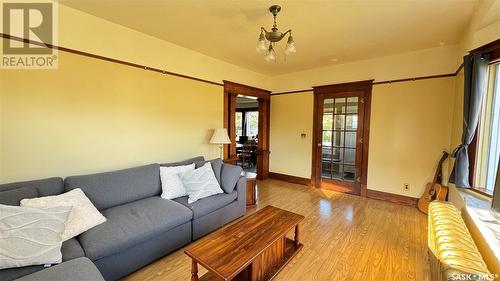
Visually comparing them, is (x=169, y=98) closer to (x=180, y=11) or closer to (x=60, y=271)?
(x=180, y=11)

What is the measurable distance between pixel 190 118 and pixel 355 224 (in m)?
2.91

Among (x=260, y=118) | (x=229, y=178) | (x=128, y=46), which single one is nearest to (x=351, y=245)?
(x=229, y=178)

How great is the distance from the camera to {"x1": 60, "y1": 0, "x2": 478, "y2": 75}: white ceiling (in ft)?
6.84

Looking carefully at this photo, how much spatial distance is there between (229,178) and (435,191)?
310cm

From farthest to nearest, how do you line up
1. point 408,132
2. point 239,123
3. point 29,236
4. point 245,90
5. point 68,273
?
point 239,123, point 245,90, point 408,132, point 29,236, point 68,273

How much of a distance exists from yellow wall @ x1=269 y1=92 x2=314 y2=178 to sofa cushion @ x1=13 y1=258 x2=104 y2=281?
400 centimetres

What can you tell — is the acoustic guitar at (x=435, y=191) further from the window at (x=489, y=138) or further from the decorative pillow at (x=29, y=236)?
the decorative pillow at (x=29, y=236)

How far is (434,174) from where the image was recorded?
128 inches

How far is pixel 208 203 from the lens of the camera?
→ 2447 millimetres

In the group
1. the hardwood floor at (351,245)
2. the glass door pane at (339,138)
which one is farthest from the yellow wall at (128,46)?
the hardwood floor at (351,245)

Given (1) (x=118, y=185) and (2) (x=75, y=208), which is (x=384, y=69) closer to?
(1) (x=118, y=185)

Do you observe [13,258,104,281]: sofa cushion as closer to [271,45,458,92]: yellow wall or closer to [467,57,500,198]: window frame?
[467,57,500,198]: window frame

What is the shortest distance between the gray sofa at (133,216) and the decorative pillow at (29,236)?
0.21 ft

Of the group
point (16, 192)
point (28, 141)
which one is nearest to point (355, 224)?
point (16, 192)
